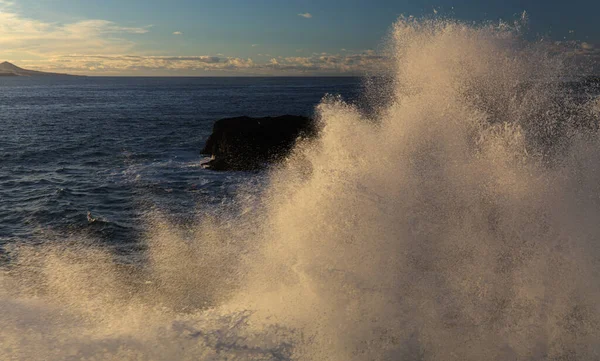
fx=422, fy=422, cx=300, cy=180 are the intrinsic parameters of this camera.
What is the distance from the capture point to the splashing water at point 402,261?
7.90 metres

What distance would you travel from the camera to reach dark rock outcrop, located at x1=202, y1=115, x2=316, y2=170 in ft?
85.0

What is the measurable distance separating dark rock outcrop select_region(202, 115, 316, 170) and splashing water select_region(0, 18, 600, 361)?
12.3m

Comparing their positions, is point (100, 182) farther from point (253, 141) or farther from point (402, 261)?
point (402, 261)

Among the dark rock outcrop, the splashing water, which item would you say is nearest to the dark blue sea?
the dark rock outcrop

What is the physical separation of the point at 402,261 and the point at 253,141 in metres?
20.0

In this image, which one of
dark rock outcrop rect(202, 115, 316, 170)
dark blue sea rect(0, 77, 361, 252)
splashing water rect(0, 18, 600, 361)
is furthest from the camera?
dark rock outcrop rect(202, 115, 316, 170)

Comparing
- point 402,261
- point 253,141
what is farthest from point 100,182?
point 402,261

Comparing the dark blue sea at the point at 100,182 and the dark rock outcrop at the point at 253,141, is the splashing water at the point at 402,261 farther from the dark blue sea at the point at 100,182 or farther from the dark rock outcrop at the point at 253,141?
the dark rock outcrop at the point at 253,141

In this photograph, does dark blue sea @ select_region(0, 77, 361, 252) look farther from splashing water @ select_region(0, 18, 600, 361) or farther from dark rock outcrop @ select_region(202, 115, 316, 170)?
splashing water @ select_region(0, 18, 600, 361)

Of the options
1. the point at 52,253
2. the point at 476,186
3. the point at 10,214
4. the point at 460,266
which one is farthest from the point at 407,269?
the point at 10,214

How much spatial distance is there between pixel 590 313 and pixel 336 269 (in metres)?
4.87

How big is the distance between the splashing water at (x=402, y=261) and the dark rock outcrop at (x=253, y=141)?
12.3 m

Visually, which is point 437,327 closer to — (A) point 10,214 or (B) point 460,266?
(B) point 460,266

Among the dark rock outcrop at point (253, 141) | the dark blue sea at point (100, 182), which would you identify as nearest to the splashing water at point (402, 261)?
the dark blue sea at point (100, 182)
